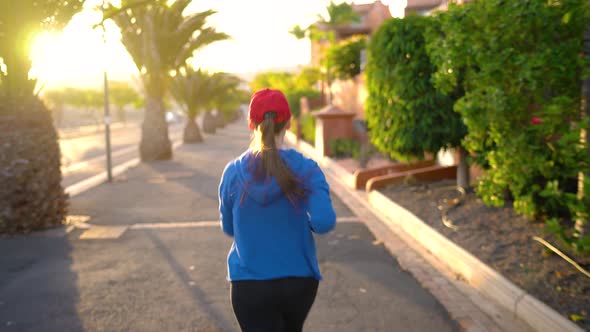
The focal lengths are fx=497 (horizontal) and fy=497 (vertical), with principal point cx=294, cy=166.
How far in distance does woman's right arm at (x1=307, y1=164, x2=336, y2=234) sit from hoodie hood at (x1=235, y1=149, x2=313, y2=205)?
0.21 feet

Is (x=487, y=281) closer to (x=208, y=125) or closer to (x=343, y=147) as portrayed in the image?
(x=343, y=147)

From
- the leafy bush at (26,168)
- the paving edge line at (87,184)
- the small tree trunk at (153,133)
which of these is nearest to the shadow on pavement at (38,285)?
the leafy bush at (26,168)

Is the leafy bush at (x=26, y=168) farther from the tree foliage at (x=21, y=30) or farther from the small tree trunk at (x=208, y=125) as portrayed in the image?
the small tree trunk at (x=208, y=125)

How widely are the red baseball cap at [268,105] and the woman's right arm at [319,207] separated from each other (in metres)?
0.30

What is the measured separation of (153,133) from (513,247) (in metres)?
15.6

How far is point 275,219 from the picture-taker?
7.25 ft

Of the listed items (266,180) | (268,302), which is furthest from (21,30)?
(268,302)

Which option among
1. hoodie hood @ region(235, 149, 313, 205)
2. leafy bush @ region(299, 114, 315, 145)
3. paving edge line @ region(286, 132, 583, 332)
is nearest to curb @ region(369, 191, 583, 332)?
paving edge line @ region(286, 132, 583, 332)

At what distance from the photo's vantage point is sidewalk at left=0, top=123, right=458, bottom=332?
4.38m

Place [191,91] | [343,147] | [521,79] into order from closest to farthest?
[521,79], [343,147], [191,91]

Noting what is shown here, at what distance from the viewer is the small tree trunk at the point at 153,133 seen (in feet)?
62.3

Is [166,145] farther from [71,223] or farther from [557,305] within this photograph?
[557,305]

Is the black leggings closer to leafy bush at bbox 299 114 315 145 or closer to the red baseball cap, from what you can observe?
the red baseball cap

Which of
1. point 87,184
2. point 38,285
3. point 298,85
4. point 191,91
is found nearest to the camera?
point 38,285
